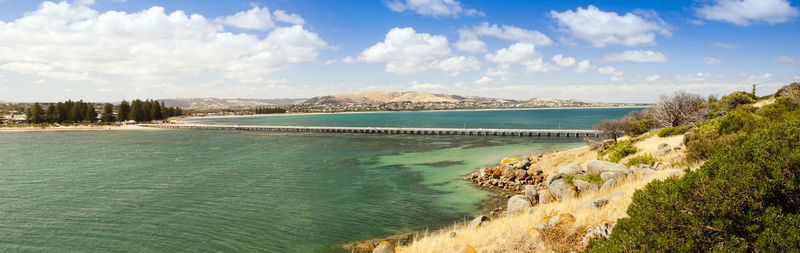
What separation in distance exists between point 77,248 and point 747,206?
891 inches

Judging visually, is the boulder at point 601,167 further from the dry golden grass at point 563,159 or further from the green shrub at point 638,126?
the green shrub at point 638,126

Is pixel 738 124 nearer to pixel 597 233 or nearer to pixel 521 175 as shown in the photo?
pixel 521 175

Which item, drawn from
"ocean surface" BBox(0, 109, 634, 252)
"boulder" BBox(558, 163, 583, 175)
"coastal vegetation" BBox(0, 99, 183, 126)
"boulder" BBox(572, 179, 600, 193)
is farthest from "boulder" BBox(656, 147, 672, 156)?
"coastal vegetation" BBox(0, 99, 183, 126)

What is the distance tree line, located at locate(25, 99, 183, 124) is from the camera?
127 m

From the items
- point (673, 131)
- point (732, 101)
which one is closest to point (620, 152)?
point (673, 131)

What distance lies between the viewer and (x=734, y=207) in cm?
604

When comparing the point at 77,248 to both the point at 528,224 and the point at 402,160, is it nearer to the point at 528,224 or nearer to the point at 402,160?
the point at 528,224

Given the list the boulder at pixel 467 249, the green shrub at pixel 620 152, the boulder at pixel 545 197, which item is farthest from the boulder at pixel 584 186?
the boulder at pixel 467 249

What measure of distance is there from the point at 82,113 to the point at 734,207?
16996 cm

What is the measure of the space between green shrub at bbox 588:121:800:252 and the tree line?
16668 cm

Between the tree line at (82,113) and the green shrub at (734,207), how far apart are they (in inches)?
6562

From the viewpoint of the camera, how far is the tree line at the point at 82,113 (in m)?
127

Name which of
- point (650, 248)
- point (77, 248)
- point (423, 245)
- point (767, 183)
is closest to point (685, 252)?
point (650, 248)

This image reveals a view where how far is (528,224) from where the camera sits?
40.7ft
